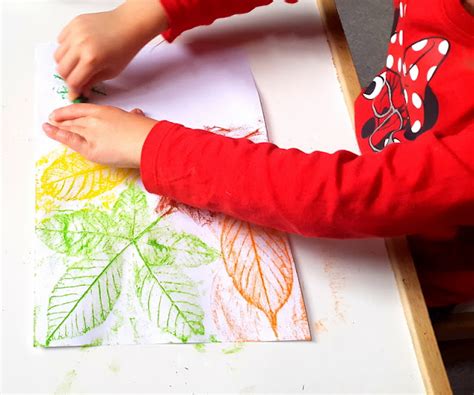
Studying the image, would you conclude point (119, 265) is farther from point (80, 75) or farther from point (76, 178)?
point (80, 75)


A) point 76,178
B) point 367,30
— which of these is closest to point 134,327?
point 76,178

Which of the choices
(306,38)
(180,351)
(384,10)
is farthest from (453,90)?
(384,10)

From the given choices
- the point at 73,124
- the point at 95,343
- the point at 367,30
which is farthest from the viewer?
the point at 367,30

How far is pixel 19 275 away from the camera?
499 millimetres

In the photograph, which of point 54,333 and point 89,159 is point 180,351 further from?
point 89,159

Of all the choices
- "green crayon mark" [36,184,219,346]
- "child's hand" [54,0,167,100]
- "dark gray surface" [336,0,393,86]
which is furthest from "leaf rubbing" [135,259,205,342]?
"dark gray surface" [336,0,393,86]

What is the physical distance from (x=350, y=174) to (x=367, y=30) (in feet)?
2.99

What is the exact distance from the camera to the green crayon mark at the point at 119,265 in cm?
49

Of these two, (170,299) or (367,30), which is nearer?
(170,299)

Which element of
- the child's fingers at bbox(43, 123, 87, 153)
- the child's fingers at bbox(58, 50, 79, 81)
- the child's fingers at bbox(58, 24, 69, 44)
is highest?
the child's fingers at bbox(58, 24, 69, 44)

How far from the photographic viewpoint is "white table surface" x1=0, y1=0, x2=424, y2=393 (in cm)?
47

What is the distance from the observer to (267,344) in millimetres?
496

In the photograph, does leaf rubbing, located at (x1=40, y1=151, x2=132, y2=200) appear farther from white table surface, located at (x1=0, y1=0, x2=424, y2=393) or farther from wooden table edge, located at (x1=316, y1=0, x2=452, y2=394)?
wooden table edge, located at (x1=316, y1=0, x2=452, y2=394)

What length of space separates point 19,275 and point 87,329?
77mm
